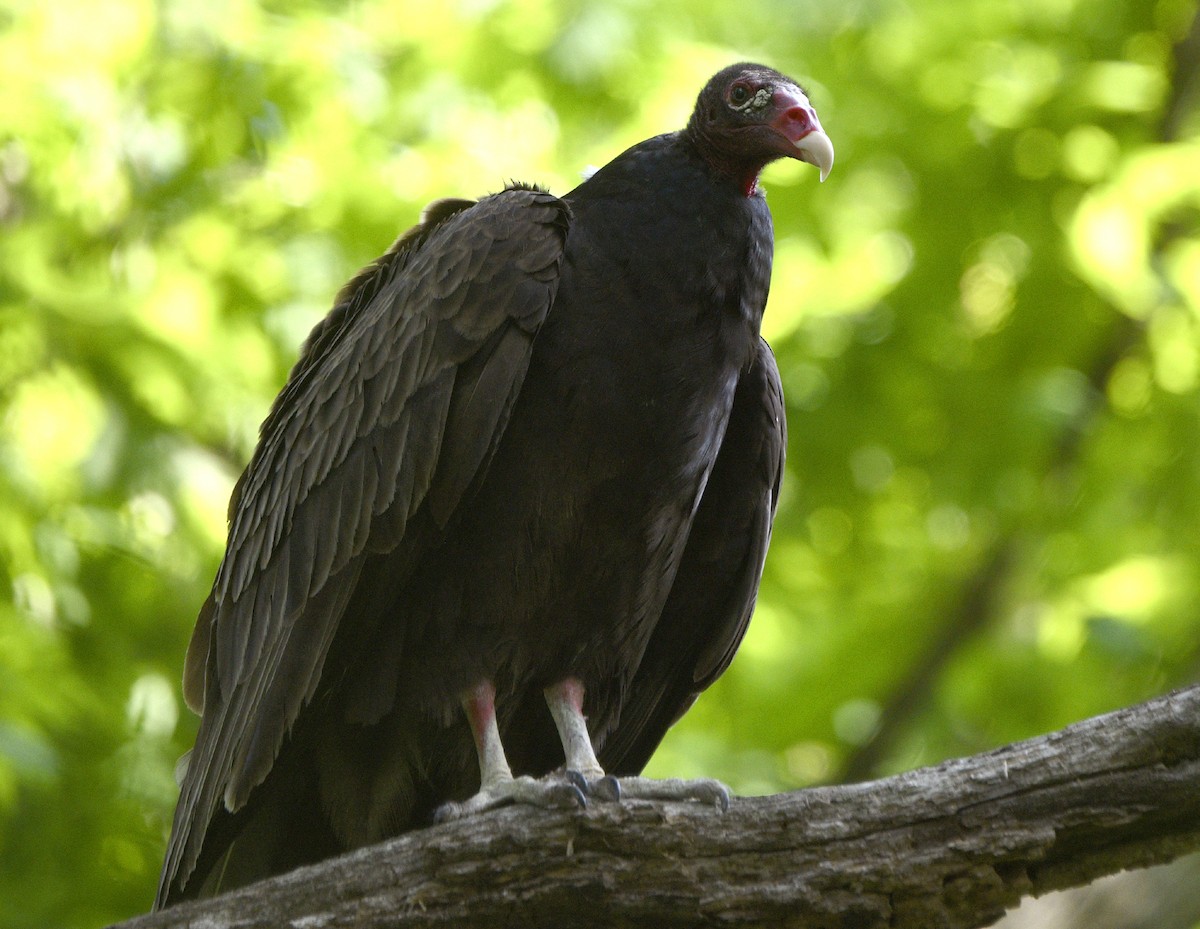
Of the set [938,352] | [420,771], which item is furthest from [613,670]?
[938,352]

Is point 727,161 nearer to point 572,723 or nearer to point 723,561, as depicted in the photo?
point 723,561

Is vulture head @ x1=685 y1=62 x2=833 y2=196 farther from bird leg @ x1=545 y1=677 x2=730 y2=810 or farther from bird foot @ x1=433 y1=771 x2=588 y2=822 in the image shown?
bird foot @ x1=433 y1=771 x2=588 y2=822

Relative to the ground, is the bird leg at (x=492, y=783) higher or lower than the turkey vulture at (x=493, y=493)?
lower

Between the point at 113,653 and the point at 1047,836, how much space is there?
4.07 meters

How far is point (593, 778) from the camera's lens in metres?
3.49

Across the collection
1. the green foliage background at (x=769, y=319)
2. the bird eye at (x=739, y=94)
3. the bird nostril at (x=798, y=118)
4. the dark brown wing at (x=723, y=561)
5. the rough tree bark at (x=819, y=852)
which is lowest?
the rough tree bark at (x=819, y=852)

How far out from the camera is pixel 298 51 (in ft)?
19.3

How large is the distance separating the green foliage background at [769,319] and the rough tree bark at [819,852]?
2.57 metres

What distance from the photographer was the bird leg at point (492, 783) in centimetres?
321

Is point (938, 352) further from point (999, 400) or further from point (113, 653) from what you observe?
point (113, 653)

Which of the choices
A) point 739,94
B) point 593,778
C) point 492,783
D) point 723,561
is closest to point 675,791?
point 593,778

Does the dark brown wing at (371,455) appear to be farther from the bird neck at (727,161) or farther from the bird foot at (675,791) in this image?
the bird foot at (675,791)

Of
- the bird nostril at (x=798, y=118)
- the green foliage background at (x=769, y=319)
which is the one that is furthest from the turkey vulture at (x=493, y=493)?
the green foliage background at (x=769, y=319)

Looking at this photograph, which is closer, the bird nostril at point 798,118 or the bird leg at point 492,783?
the bird leg at point 492,783
